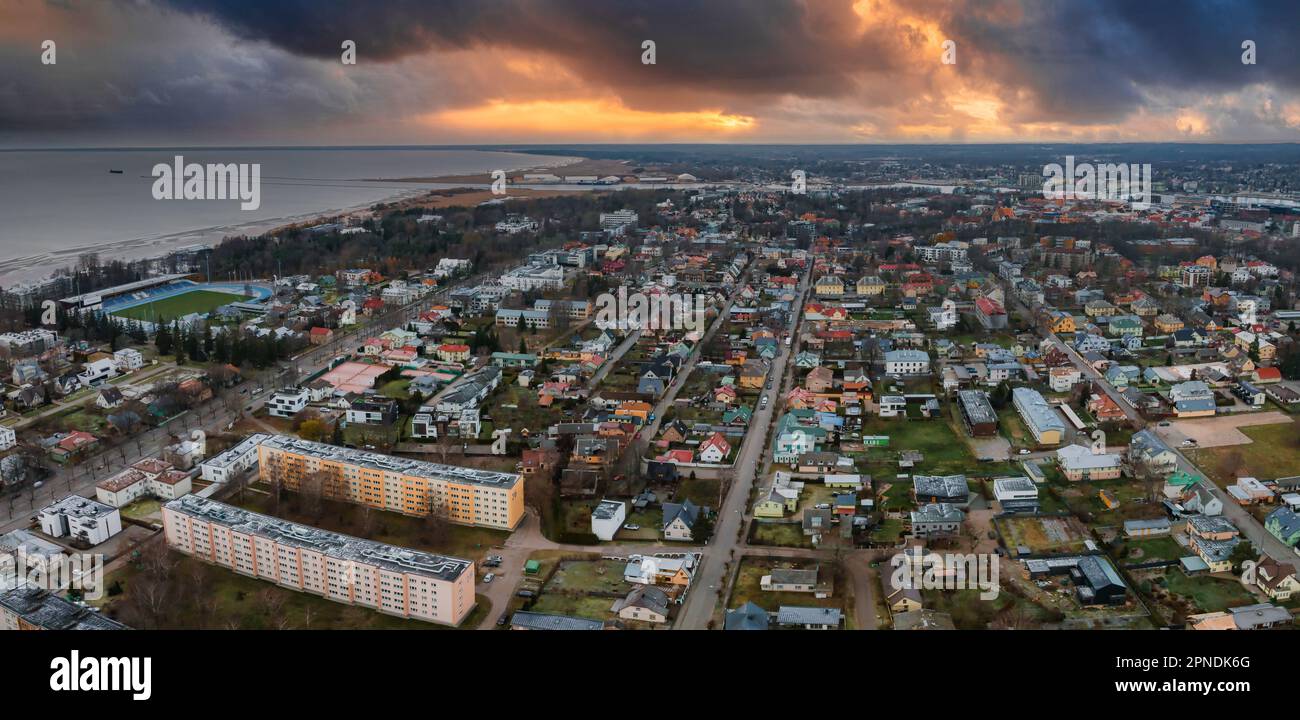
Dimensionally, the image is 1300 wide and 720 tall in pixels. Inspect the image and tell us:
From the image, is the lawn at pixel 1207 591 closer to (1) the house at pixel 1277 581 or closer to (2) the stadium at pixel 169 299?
(1) the house at pixel 1277 581

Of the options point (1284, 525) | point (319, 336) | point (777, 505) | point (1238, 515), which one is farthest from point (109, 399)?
point (1284, 525)

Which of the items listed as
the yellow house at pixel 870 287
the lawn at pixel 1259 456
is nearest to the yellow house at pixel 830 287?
the yellow house at pixel 870 287

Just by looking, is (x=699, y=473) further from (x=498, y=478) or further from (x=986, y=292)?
(x=986, y=292)

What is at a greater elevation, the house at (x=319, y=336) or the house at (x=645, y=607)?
the house at (x=319, y=336)

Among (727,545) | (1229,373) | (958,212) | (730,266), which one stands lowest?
(727,545)

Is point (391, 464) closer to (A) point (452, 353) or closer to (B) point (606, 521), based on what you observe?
(B) point (606, 521)

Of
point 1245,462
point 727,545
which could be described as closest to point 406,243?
point 727,545

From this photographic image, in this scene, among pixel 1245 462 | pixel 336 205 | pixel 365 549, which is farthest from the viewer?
pixel 336 205
